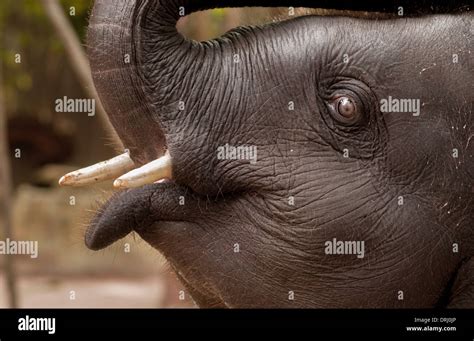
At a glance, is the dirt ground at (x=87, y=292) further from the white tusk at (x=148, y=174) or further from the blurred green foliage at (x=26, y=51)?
the white tusk at (x=148, y=174)

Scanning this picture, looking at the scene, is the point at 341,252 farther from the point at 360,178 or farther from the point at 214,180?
the point at 214,180

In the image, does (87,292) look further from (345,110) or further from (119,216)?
(345,110)

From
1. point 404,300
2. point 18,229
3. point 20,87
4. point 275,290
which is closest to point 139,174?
point 275,290

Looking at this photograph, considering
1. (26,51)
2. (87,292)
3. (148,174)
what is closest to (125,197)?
(148,174)

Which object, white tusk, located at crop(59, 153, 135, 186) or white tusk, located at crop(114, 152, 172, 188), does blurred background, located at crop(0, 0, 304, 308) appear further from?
white tusk, located at crop(114, 152, 172, 188)

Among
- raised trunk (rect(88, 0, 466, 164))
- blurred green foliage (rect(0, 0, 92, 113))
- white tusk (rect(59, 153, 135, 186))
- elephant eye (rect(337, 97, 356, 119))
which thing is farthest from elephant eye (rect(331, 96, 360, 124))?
blurred green foliage (rect(0, 0, 92, 113))

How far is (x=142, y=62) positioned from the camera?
3158 mm

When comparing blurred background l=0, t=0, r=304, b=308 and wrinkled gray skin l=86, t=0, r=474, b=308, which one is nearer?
wrinkled gray skin l=86, t=0, r=474, b=308

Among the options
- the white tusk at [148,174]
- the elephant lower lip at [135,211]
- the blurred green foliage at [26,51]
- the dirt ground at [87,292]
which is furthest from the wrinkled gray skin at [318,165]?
the blurred green foliage at [26,51]

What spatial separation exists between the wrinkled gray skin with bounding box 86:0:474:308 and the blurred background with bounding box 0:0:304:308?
5102 millimetres

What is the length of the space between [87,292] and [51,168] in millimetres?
4807

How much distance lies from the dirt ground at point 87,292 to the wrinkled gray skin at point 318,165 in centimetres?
1030

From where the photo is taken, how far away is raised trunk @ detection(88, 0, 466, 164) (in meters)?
3.11

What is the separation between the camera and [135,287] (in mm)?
16547
